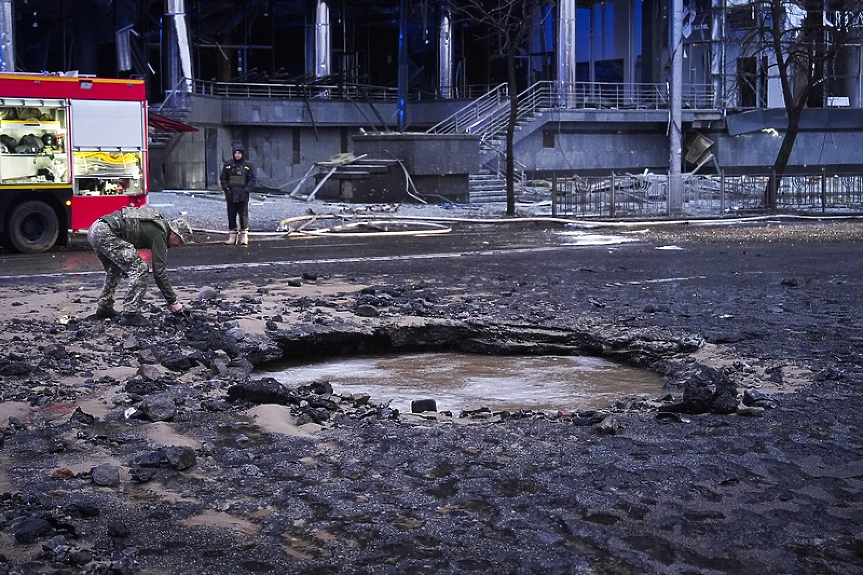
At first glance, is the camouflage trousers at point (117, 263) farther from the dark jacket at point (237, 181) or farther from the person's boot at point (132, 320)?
the dark jacket at point (237, 181)

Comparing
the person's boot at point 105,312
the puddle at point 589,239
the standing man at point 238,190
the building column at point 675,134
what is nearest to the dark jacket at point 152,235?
the person's boot at point 105,312

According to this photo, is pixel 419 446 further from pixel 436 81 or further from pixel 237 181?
pixel 436 81

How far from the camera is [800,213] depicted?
102ft

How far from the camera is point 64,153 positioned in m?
19.9

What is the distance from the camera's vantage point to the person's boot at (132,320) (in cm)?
1066

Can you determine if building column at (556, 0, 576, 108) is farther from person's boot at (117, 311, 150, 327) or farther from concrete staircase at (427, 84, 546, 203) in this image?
person's boot at (117, 311, 150, 327)

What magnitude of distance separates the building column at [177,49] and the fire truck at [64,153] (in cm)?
1902

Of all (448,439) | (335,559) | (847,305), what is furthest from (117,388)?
(847,305)

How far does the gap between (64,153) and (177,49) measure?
2321cm

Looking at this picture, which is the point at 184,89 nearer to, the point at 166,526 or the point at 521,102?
the point at 521,102

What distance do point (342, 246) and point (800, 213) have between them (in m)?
15.6

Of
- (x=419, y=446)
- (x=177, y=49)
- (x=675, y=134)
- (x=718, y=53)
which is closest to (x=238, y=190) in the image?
(x=675, y=134)

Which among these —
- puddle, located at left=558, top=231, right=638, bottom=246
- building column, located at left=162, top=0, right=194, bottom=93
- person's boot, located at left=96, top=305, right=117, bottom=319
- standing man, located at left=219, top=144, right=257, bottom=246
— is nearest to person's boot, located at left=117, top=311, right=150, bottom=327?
person's boot, located at left=96, top=305, right=117, bottom=319

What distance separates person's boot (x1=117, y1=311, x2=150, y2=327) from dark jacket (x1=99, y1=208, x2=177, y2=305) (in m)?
0.35
